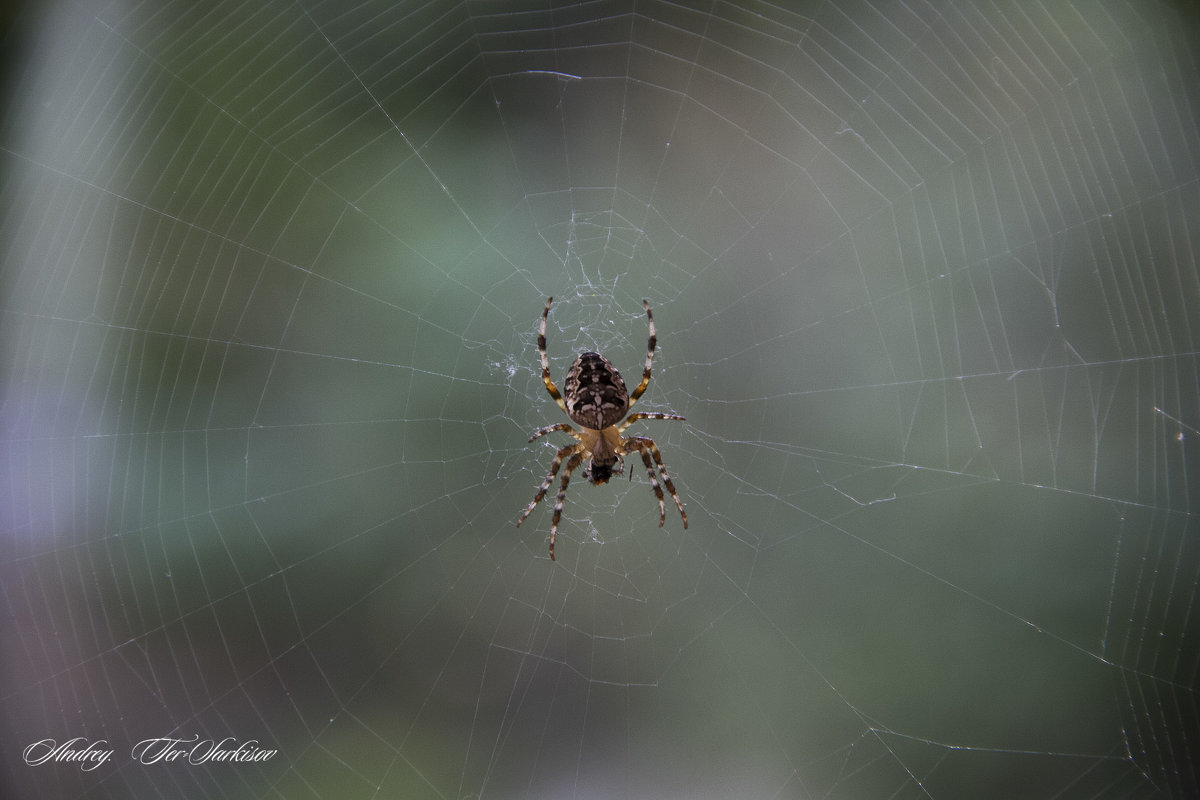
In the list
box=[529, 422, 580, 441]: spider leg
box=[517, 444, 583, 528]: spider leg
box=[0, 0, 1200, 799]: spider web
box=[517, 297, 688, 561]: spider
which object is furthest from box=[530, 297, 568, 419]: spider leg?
box=[0, 0, 1200, 799]: spider web

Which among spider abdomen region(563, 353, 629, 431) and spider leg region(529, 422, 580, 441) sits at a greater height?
spider abdomen region(563, 353, 629, 431)

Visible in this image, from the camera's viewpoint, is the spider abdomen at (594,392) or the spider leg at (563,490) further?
the spider leg at (563,490)

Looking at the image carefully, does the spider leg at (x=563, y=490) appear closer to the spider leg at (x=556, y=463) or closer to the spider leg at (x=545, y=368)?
the spider leg at (x=556, y=463)

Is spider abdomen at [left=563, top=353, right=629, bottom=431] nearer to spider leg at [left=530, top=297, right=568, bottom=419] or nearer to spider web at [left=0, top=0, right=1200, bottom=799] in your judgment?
spider leg at [left=530, top=297, right=568, bottom=419]

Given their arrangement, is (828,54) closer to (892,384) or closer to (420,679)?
(892,384)

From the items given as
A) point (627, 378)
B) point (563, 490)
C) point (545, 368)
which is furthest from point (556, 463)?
point (627, 378)

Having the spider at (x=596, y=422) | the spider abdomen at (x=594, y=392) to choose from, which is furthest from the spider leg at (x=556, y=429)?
the spider abdomen at (x=594, y=392)

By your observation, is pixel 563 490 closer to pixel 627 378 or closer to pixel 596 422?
pixel 596 422
